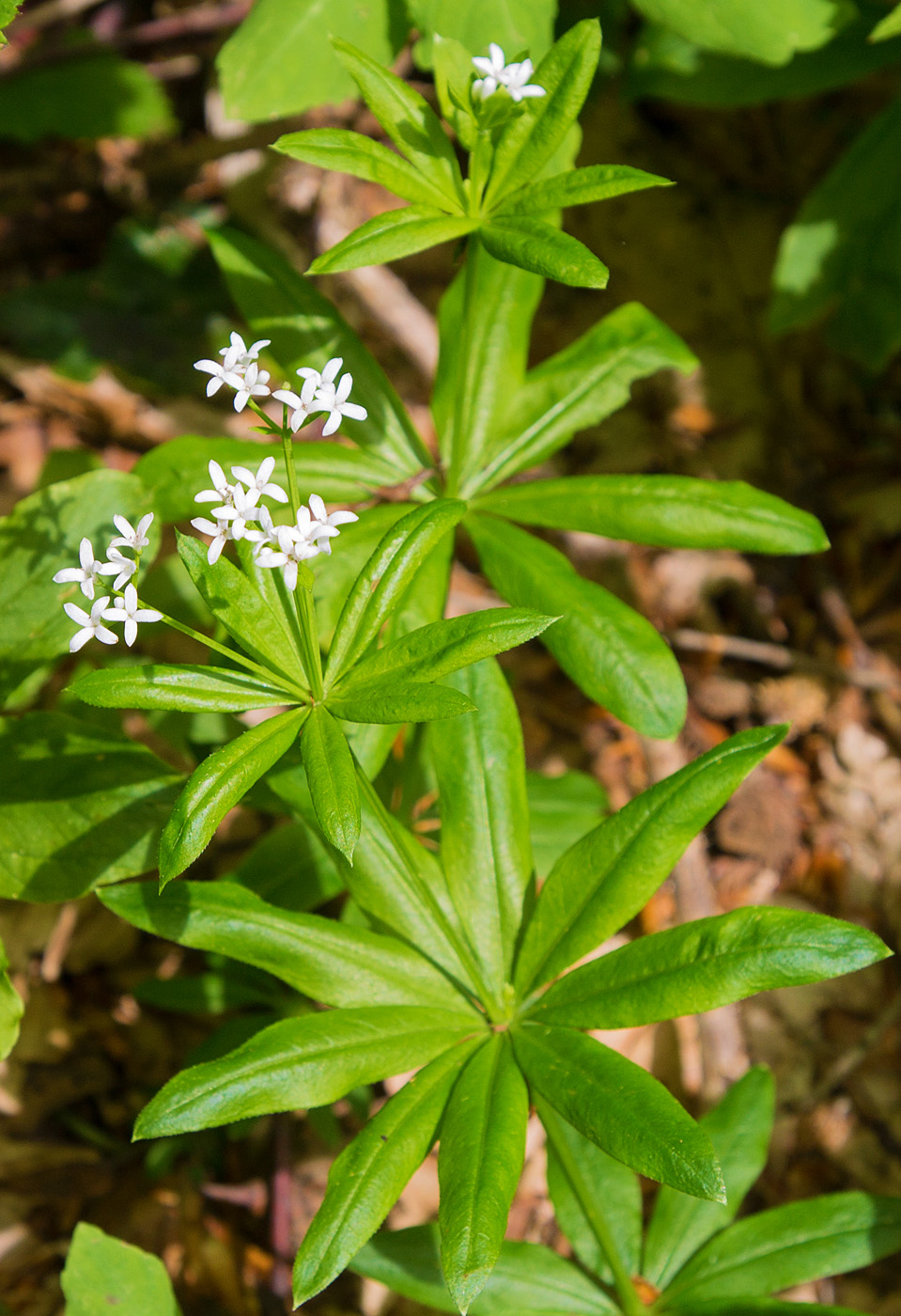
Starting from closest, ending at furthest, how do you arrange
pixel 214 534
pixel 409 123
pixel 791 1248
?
pixel 214 534, pixel 409 123, pixel 791 1248

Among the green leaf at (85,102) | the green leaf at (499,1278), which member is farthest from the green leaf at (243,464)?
the green leaf at (85,102)

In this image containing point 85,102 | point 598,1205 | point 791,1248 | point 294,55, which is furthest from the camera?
point 85,102

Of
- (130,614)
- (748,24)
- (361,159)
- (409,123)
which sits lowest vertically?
(130,614)

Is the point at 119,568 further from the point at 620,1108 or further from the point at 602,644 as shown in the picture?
the point at 620,1108

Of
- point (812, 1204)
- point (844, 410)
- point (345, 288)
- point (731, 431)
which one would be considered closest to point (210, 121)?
point (345, 288)

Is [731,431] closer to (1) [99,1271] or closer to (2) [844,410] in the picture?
(2) [844,410]

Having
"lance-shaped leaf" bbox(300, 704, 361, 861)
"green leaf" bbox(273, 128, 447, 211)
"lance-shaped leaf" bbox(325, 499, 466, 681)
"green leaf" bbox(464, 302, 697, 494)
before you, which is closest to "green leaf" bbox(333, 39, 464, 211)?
"green leaf" bbox(273, 128, 447, 211)

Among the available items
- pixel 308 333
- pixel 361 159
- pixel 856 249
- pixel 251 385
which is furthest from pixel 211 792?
pixel 856 249
